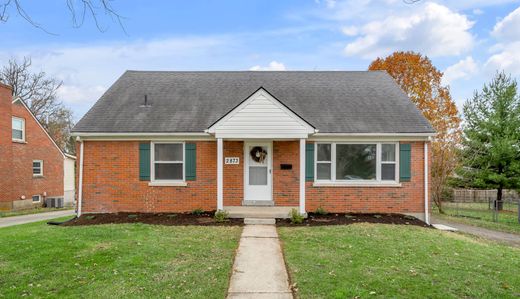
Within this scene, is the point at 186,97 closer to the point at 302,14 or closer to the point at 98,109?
the point at 98,109

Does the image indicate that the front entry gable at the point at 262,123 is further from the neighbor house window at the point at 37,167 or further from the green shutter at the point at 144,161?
the neighbor house window at the point at 37,167

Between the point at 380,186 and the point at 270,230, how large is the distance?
14.1ft

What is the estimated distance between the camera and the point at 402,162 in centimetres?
1080

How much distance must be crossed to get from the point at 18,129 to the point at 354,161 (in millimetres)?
19731

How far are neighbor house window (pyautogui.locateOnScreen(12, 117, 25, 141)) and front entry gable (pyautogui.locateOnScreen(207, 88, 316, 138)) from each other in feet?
52.4

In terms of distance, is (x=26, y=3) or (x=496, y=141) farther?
(x=496, y=141)

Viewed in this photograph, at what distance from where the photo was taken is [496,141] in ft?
66.5

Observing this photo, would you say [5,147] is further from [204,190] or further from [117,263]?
[117,263]

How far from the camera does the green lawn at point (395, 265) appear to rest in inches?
184

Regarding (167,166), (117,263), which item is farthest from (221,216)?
(117,263)

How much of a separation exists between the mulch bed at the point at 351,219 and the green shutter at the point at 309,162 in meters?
1.20

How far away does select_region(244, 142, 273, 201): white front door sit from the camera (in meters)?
11.1

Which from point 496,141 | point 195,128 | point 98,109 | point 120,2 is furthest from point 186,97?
point 496,141

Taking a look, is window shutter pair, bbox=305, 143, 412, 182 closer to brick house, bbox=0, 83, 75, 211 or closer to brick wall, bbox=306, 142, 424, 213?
brick wall, bbox=306, 142, 424, 213
